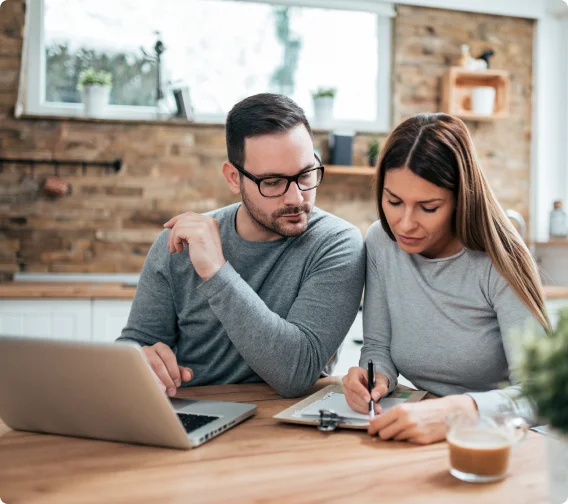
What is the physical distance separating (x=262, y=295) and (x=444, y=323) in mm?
474

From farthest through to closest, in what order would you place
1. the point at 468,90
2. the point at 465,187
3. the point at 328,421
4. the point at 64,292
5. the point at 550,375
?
the point at 468,90 → the point at 64,292 → the point at 465,187 → the point at 328,421 → the point at 550,375

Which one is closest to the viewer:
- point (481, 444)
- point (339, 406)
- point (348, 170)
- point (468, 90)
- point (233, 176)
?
point (481, 444)

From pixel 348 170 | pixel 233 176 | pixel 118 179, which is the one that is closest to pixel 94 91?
pixel 118 179

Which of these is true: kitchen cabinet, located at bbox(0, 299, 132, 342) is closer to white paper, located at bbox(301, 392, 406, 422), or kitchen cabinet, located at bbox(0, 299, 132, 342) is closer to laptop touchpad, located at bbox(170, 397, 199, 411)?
laptop touchpad, located at bbox(170, 397, 199, 411)

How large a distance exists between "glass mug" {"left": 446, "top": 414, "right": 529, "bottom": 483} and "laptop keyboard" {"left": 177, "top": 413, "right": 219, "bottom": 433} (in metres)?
0.46

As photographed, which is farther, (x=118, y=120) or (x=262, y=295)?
(x=118, y=120)

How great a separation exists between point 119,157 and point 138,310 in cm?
208

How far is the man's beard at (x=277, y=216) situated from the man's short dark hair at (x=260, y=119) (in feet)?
0.41

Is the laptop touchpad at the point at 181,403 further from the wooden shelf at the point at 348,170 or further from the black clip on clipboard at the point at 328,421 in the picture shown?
the wooden shelf at the point at 348,170

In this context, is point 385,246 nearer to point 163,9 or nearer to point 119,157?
point 119,157

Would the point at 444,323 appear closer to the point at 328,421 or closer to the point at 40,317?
the point at 328,421

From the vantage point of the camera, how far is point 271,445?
113 cm

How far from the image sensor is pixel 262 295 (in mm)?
1707

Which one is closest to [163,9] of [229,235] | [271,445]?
[229,235]
